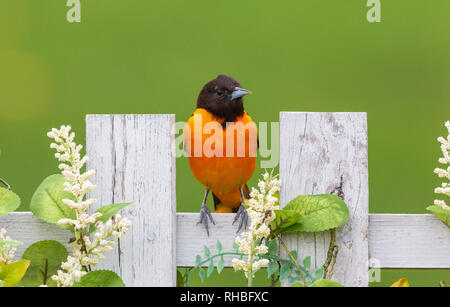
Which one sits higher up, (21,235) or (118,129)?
(118,129)

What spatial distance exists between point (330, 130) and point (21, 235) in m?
0.94

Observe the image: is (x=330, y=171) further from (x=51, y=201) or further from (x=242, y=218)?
(x=51, y=201)

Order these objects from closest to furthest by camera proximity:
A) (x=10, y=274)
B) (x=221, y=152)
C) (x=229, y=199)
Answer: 1. (x=10, y=274)
2. (x=221, y=152)
3. (x=229, y=199)

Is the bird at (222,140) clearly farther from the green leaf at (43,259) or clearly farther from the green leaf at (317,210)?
the green leaf at (43,259)

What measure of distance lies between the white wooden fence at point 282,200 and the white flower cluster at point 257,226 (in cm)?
19

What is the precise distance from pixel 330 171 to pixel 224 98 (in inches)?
43.4

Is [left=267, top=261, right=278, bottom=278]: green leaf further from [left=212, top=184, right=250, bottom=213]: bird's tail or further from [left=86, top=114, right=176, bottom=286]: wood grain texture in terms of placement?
[left=212, top=184, right=250, bottom=213]: bird's tail

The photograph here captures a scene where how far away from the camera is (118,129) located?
1.75m

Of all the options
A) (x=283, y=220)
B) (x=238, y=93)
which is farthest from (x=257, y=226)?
(x=238, y=93)

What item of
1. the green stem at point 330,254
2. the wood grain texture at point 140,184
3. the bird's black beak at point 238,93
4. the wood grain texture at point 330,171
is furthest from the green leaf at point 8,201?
the bird's black beak at point 238,93

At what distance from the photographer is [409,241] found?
5.77 feet

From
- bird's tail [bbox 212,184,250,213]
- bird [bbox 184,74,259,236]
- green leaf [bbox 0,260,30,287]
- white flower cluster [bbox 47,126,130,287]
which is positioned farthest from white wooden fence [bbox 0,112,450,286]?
bird's tail [bbox 212,184,250,213]
